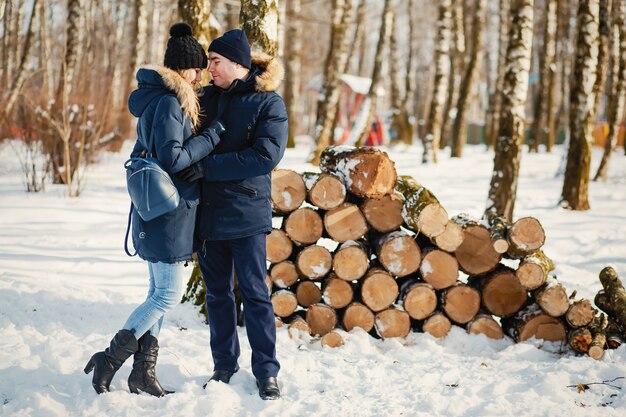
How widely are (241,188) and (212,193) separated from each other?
0.16m

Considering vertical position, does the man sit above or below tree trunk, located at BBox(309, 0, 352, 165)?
below

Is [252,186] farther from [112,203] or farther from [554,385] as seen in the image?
[112,203]

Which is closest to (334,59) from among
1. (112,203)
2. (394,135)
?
(112,203)

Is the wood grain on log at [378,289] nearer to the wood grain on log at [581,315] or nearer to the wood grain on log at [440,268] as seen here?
the wood grain on log at [440,268]

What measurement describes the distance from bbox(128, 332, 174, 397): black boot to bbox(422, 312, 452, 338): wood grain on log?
1974 mm

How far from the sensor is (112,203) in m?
7.65

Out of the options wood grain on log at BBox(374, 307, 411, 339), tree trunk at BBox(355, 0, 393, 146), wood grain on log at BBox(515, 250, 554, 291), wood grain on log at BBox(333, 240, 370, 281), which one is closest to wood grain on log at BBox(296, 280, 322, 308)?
wood grain on log at BBox(333, 240, 370, 281)

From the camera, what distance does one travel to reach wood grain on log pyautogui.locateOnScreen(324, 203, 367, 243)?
4055mm

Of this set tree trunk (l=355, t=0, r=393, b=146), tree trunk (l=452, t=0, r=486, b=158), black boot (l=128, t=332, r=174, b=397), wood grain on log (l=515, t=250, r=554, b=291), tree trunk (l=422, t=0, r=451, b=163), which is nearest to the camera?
black boot (l=128, t=332, r=174, b=397)

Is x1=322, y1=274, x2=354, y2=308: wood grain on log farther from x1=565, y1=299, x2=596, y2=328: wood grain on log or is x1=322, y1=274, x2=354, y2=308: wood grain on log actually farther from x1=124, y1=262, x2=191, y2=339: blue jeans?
x1=565, y1=299, x2=596, y2=328: wood grain on log

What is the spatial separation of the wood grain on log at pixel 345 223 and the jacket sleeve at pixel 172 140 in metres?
1.49

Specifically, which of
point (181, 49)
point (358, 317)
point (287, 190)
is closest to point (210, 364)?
point (358, 317)

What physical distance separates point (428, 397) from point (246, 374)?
1064mm

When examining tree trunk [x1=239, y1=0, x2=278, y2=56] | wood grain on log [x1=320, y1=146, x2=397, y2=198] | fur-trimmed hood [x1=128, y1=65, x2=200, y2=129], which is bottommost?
wood grain on log [x1=320, y1=146, x2=397, y2=198]
